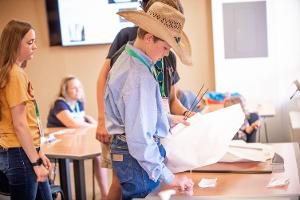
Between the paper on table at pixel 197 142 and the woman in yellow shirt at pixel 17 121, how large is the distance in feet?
2.06

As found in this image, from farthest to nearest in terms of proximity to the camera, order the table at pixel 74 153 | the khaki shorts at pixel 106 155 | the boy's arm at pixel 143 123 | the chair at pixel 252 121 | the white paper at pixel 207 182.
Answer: the chair at pixel 252 121 → the table at pixel 74 153 → the khaki shorts at pixel 106 155 → the white paper at pixel 207 182 → the boy's arm at pixel 143 123

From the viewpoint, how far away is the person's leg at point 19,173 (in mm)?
1842

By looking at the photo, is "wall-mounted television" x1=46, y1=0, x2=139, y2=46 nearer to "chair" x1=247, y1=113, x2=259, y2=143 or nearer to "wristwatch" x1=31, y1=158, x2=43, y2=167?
"chair" x1=247, y1=113, x2=259, y2=143

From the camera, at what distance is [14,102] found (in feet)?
5.86

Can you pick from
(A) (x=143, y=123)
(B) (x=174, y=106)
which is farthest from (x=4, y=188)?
(A) (x=143, y=123)

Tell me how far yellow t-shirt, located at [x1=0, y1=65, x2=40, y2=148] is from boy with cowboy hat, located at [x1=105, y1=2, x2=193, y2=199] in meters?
0.51

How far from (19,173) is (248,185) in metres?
0.96

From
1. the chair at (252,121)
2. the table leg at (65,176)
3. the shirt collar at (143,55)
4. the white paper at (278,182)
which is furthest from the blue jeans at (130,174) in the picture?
the chair at (252,121)

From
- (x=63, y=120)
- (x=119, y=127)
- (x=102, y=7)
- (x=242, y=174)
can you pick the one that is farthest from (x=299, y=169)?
(x=102, y=7)

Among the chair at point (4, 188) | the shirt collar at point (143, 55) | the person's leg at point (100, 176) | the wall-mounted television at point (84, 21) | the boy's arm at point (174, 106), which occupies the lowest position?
the person's leg at point (100, 176)

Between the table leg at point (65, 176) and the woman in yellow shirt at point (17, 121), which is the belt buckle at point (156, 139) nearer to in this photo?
the woman in yellow shirt at point (17, 121)

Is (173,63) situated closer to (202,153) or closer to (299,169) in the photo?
(202,153)

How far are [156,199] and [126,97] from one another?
36 cm

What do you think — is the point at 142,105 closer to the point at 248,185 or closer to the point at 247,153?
the point at 248,185
